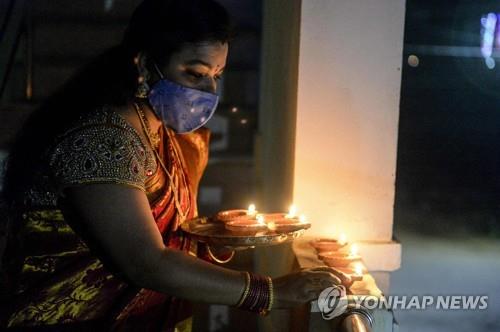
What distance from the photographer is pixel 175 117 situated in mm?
2193

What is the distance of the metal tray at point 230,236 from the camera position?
2176 mm

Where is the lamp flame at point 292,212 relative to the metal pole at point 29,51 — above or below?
below

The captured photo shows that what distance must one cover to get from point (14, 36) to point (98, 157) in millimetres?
3935

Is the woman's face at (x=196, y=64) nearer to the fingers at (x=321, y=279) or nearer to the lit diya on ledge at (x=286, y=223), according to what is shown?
the lit diya on ledge at (x=286, y=223)

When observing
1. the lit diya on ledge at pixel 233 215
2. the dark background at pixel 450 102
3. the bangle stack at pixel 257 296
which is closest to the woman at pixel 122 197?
the bangle stack at pixel 257 296

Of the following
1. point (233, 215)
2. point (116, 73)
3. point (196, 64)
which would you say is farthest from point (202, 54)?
point (233, 215)

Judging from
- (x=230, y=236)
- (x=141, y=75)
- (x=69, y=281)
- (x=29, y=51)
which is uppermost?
(x=29, y=51)

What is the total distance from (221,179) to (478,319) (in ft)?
8.90

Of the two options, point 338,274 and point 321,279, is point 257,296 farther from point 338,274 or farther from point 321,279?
point 338,274

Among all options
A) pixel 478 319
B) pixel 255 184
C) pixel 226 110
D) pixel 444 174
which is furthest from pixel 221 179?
pixel 478 319

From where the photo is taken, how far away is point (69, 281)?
2104 mm

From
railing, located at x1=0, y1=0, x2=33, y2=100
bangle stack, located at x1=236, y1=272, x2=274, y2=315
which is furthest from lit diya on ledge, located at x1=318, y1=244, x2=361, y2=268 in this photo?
railing, located at x1=0, y1=0, x2=33, y2=100

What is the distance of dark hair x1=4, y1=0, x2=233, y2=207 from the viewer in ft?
6.66

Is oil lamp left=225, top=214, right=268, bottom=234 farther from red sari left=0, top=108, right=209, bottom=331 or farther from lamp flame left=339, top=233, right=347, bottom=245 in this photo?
lamp flame left=339, top=233, right=347, bottom=245
